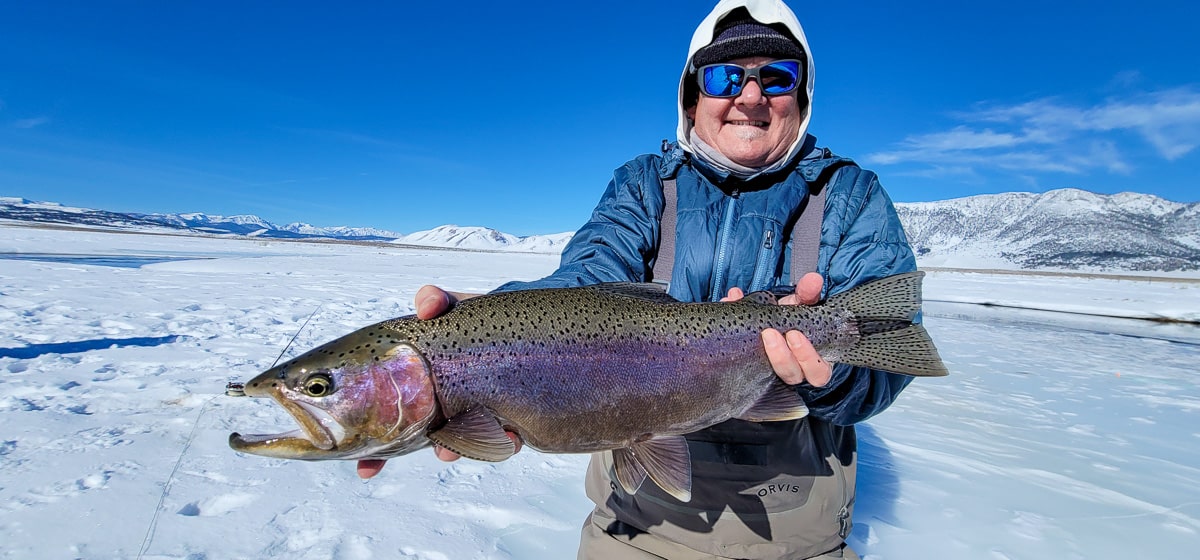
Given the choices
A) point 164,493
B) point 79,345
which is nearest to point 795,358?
point 164,493

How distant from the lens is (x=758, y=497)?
2498mm

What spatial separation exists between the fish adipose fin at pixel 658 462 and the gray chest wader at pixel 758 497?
0.42 m

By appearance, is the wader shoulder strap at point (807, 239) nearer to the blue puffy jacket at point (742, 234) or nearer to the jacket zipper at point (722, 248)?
the blue puffy jacket at point (742, 234)

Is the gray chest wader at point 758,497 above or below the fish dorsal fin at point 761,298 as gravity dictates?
below

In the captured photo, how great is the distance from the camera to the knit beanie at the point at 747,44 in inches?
109

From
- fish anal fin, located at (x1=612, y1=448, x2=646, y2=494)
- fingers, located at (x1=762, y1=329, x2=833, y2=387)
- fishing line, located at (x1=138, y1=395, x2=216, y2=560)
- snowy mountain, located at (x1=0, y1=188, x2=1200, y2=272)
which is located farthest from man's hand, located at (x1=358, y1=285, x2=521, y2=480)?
snowy mountain, located at (x1=0, y1=188, x2=1200, y2=272)

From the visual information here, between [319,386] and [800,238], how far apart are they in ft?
7.23

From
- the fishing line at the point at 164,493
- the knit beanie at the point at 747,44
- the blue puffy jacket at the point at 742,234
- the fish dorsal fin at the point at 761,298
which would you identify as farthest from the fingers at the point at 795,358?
the fishing line at the point at 164,493

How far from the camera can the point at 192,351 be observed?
713cm

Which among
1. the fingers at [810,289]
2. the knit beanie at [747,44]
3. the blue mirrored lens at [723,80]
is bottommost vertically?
the fingers at [810,289]

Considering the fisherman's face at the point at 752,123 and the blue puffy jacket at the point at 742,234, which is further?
the fisherman's face at the point at 752,123

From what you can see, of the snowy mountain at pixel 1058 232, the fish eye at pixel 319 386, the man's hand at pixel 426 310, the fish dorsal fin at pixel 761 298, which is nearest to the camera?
the fish eye at pixel 319 386

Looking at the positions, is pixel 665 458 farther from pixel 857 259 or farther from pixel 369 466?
pixel 857 259

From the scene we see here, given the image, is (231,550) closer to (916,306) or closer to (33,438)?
A: (33,438)
